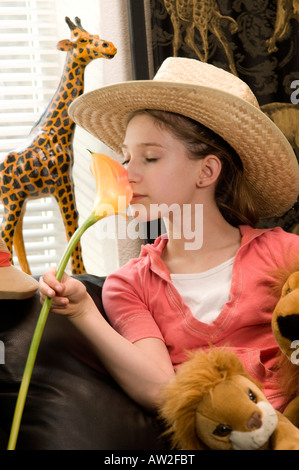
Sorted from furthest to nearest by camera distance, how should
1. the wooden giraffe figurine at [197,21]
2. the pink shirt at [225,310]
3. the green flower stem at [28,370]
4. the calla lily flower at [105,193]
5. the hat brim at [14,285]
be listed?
the wooden giraffe figurine at [197,21] < the pink shirt at [225,310] < the hat brim at [14,285] < the calla lily flower at [105,193] < the green flower stem at [28,370]

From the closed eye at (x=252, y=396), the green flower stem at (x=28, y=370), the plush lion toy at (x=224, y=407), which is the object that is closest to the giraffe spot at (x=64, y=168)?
the green flower stem at (x=28, y=370)

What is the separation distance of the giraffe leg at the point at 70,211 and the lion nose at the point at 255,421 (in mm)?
984

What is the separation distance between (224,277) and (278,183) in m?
0.26

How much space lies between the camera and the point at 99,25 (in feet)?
6.54

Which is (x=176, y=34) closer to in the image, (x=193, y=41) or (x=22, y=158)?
(x=193, y=41)

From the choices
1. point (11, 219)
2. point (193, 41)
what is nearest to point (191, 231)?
point (11, 219)

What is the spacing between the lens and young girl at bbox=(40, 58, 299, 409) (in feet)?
3.67

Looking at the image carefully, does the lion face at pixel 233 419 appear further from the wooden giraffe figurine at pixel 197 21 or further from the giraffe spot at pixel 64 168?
the wooden giraffe figurine at pixel 197 21

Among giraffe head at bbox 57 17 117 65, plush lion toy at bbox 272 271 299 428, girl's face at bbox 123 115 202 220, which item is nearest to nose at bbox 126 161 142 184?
girl's face at bbox 123 115 202 220

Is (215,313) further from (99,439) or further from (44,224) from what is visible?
(44,224)

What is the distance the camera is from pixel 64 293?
101 centimetres

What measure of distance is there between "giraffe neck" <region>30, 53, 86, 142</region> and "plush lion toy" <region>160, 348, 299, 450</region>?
0.95m

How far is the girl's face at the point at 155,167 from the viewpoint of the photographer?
120 cm

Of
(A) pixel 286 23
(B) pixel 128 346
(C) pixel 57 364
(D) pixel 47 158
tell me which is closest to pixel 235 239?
(B) pixel 128 346
